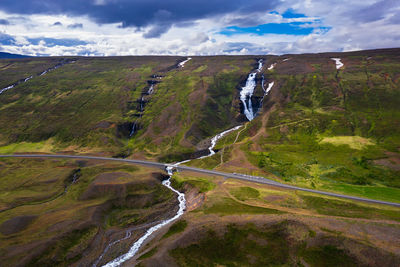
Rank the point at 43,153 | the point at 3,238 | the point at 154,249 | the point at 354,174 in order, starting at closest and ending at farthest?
the point at 154,249 < the point at 3,238 < the point at 354,174 < the point at 43,153

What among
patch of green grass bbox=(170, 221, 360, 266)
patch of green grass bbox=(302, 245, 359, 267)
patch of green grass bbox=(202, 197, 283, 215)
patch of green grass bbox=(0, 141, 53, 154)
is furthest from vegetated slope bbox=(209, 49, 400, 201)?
patch of green grass bbox=(0, 141, 53, 154)

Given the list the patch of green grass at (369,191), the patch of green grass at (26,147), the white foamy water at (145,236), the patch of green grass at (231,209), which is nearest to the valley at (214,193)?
the patch of green grass at (231,209)

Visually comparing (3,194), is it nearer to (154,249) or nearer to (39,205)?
(39,205)

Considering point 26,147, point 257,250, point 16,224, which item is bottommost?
point 257,250

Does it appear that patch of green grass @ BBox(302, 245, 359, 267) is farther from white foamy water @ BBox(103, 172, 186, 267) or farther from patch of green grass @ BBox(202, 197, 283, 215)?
white foamy water @ BBox(103, 172, 186, 267)

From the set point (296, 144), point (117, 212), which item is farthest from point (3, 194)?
point (296, 144)

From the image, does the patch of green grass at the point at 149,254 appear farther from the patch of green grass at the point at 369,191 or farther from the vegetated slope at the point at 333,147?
the patch of green grass at the point at 369,191

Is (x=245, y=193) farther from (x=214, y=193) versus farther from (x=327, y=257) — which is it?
(x=327, y=257)

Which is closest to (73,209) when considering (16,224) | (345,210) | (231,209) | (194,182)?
(16,224)
